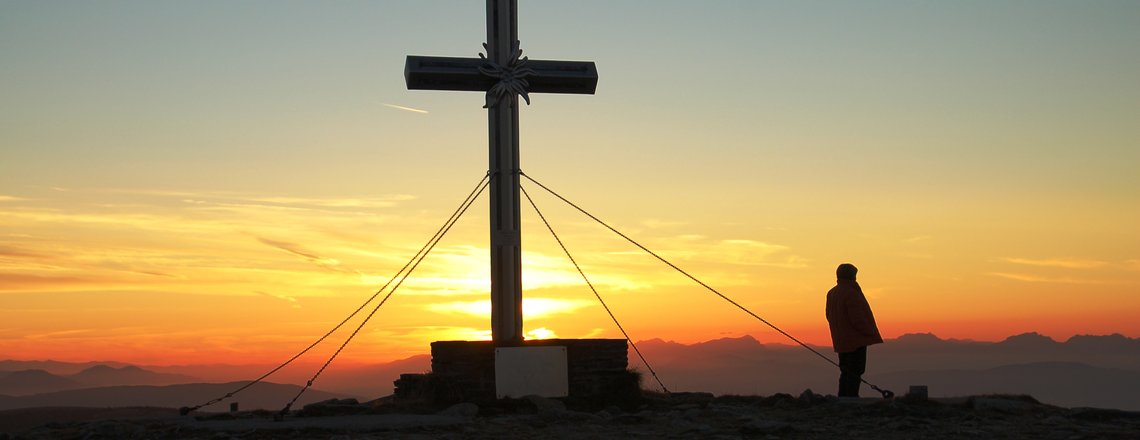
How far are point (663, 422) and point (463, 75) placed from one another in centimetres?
654

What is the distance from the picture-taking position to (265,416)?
1736 cm

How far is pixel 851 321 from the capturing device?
1805cm

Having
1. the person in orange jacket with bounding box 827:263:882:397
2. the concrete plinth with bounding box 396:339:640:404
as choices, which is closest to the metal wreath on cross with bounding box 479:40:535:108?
the concrete plinth with bounding box 396:339:640:404

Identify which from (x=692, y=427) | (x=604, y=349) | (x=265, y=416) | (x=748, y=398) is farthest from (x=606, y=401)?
(x=265, y=416)

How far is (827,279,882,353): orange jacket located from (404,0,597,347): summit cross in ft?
15.7

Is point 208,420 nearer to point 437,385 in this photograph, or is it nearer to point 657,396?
point 437,385

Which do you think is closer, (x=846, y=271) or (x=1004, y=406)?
(x=1004, y=406)

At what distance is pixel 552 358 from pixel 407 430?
390 cm

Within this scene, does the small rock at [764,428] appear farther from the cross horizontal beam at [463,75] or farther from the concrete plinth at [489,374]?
the cross horizontal beam at [463,75]

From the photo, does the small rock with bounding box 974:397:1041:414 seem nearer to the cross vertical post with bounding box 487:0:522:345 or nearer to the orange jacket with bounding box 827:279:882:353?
the orange jacket with bounding box 827:279:882:353

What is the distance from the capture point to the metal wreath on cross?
19.1 meters

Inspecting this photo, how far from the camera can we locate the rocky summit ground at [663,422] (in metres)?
14.5

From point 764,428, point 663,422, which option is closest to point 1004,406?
point 764,428

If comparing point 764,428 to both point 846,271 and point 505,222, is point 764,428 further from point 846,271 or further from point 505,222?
point 505,222
